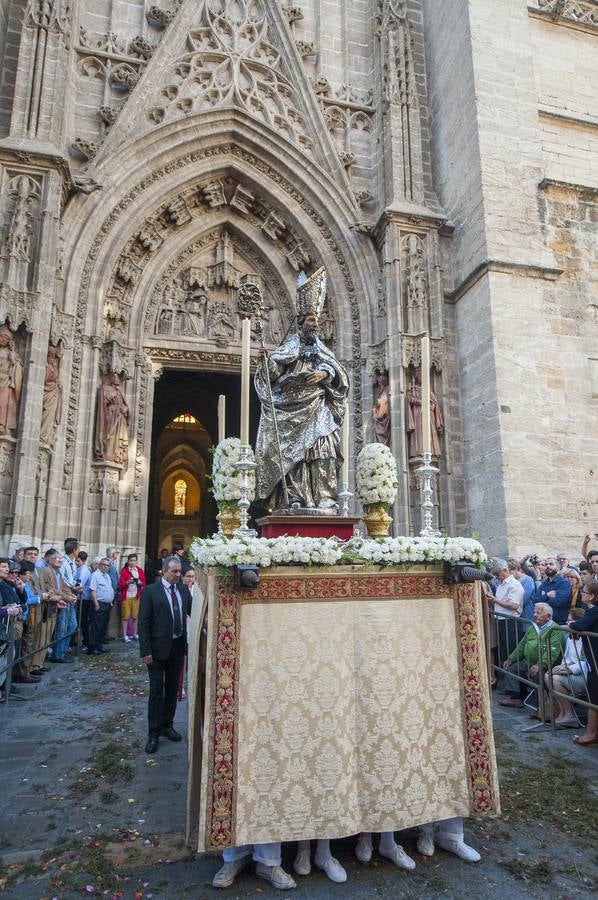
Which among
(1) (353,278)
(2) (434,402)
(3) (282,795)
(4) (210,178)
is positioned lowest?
(3) (282,795)

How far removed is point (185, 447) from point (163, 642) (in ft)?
87.4

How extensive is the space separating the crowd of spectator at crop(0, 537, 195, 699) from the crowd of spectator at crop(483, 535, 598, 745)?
3.77 metres

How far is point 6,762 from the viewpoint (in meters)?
Answer: 4.58

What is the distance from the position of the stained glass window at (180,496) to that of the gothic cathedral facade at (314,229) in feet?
77.6

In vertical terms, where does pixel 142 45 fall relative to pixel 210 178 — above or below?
above

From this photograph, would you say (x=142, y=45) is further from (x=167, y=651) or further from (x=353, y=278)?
(x=167, y=651)

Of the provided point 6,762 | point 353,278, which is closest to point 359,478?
point 6,762

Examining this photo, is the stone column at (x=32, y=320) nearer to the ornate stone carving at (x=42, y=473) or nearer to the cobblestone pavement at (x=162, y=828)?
the ornate stone carving at (x=42, y=473)

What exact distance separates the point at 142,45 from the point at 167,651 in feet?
41.3

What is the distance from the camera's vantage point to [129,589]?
10.2 metres

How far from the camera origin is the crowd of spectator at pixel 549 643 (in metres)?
5.43

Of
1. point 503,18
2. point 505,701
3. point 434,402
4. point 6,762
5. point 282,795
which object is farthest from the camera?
point 503,18

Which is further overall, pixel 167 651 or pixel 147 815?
pixel 167 651

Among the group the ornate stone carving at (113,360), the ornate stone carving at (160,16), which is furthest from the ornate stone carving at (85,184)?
the ornate stone carving at (160,16)
